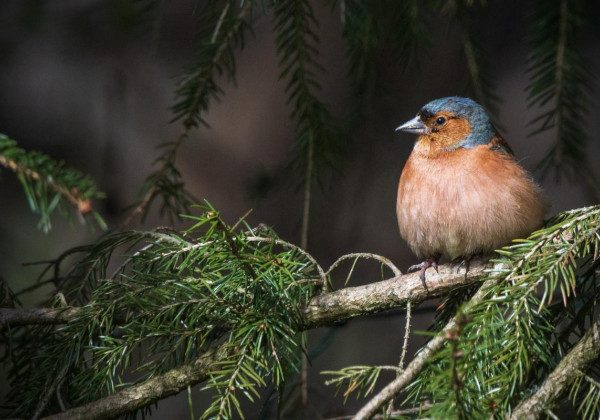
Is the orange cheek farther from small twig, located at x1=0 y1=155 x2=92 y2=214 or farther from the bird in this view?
small twig, located at x1=0 y1=155 x2=92 y2=214

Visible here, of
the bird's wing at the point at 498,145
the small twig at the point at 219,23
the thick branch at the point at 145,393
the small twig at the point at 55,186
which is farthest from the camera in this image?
the bird's wing at the point at 498,145

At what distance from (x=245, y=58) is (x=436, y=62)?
1.17 meters

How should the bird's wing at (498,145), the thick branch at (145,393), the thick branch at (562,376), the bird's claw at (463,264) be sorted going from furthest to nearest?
the bird's wing at (498,145) → the bird's claw at (463,264) → the thick branch at (145,393) → the thick branch at (562,376)

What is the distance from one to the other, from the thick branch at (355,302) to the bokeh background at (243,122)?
5.91 feet

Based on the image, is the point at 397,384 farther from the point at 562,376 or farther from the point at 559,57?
the point at 559,57

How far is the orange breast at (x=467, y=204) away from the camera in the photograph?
2.71 metres

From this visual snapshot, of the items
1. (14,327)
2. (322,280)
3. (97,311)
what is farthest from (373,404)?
(14,327)

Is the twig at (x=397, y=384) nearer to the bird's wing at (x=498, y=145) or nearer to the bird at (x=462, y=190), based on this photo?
the bird at (x=462, y=190)

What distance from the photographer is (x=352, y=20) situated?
114 inches

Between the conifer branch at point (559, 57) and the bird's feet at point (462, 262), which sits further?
the conifer branch at point (559, 57)

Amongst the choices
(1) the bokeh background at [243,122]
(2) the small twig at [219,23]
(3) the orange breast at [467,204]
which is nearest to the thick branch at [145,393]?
(3) the orange breast at [467,204]

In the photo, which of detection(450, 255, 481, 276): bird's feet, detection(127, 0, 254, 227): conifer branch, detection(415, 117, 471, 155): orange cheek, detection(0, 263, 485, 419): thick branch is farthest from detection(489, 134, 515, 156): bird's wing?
detection(127, 0, 254, 227): conifer branch

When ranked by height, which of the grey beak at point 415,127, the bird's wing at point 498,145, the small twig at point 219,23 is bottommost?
the bird's wing at point 498,145

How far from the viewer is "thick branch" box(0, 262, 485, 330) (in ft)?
7.37
